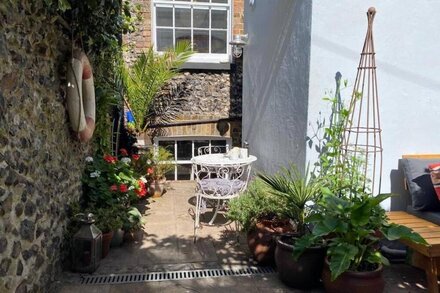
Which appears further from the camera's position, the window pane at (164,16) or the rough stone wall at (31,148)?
the window pane at (164,16)

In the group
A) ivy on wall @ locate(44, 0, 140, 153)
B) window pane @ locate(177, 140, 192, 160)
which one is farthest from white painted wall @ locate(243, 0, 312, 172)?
ivy on wall @ locate(44, 0, 140, 153)

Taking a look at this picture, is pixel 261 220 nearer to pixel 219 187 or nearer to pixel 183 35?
pixel 219 187

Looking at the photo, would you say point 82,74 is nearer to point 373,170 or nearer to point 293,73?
point 293,73

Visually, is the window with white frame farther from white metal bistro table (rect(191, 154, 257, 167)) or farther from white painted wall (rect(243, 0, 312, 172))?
white metal bistro table (rect(191, 154, 257, 167))

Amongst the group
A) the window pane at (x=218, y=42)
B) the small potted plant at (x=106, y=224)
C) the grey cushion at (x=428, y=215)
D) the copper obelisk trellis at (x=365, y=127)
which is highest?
the window pane at (x=218, y=42)

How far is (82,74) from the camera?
3.30 m

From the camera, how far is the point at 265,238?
10.2ft

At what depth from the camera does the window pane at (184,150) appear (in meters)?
7.02

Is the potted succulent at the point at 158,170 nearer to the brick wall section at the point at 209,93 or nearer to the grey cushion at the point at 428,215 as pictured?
the brick wall section at the point at 209,93

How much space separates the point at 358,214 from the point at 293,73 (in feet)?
5.55

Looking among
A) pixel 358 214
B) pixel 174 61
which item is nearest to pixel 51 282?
pixel 358 214

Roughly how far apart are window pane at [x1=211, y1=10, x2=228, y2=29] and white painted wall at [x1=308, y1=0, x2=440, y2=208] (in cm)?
390

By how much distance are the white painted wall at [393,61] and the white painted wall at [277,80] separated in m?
0.15

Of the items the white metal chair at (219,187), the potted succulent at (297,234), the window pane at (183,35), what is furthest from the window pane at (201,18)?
the potted succulent at (297,234)
